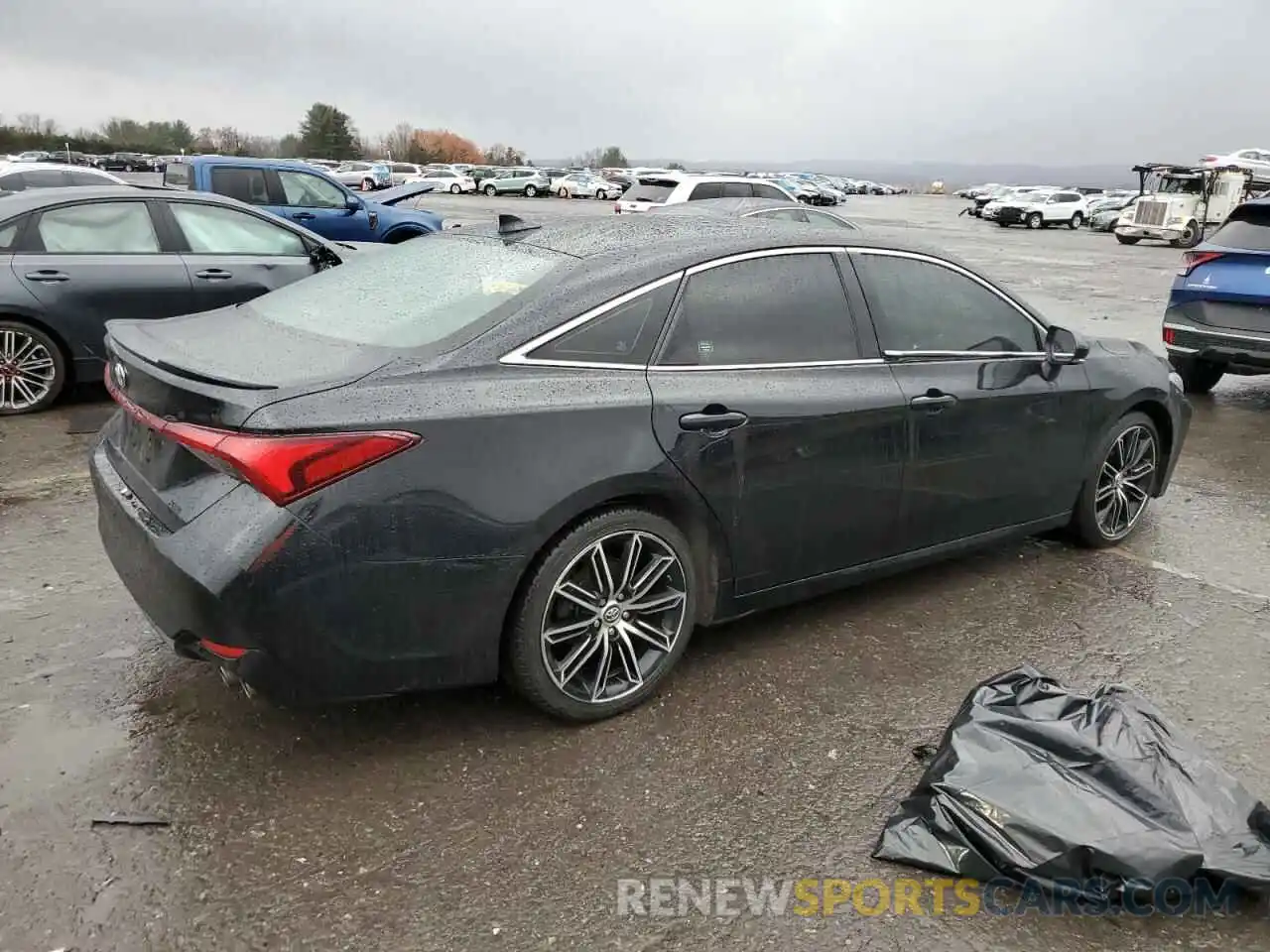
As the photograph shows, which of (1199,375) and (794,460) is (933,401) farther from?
(1199,375)

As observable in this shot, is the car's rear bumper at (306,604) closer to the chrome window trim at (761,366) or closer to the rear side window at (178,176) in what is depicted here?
the chrome window trim at (761,366)

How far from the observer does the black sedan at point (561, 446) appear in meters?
2.69

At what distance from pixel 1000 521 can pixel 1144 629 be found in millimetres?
717

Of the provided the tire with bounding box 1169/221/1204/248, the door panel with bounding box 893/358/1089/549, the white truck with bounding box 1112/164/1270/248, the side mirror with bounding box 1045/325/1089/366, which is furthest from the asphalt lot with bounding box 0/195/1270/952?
the tire with bounding box 1169/221/1204/248

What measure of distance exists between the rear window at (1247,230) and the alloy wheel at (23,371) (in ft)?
29.7

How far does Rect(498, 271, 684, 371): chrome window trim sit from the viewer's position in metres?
3.05

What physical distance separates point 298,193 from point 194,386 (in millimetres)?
11562

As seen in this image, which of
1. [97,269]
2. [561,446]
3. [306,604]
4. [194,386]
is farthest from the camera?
[97,269]

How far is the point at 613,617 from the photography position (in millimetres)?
3230

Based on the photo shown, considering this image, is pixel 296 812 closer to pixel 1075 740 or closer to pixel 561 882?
pixel 561 882

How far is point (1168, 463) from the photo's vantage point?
5.14 m

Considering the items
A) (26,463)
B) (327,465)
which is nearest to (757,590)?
(327,465)

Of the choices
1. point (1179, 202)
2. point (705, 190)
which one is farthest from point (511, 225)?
point (1179, 202)

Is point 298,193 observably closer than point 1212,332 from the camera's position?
No
